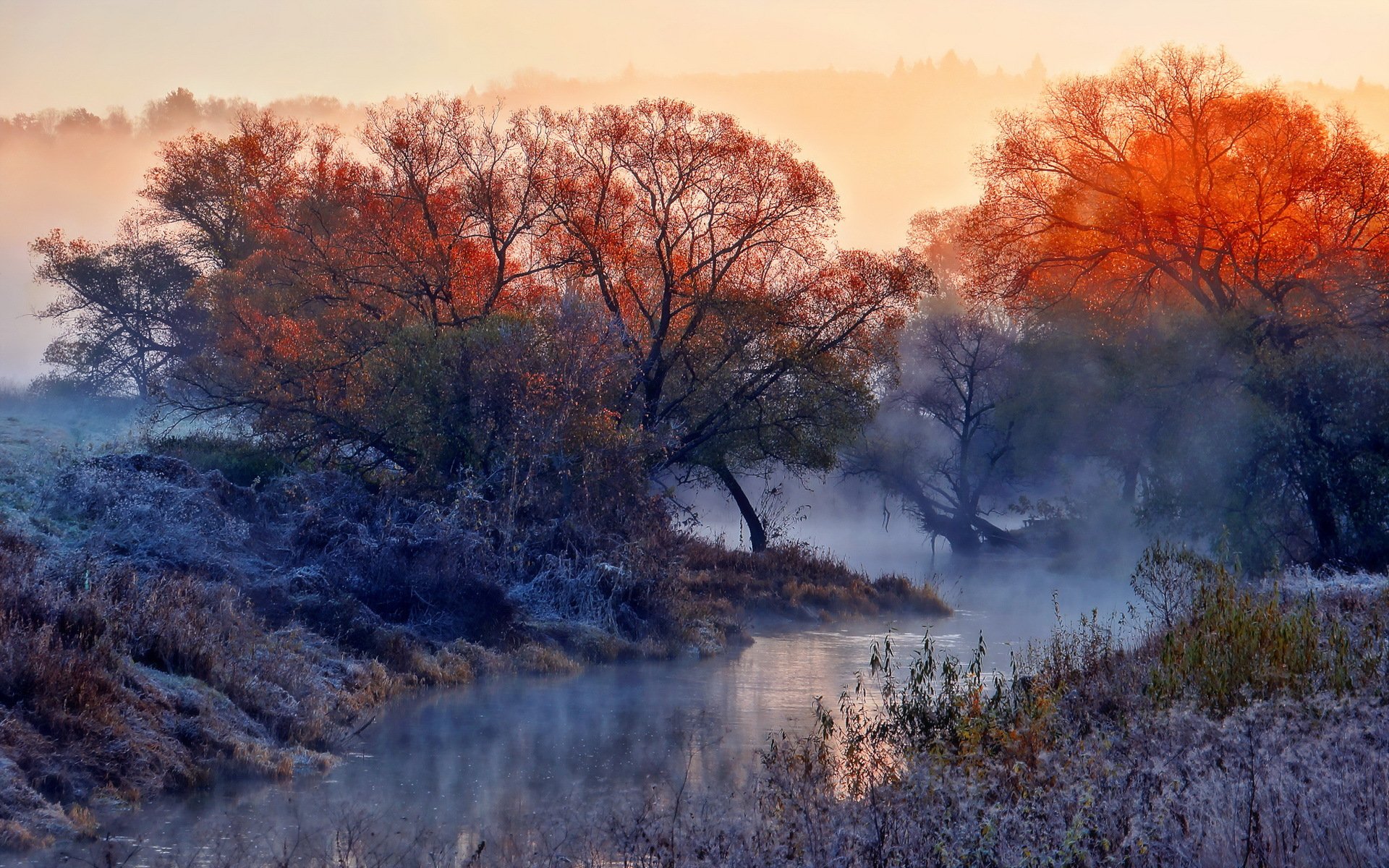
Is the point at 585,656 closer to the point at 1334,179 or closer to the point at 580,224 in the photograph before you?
the point at 580,224

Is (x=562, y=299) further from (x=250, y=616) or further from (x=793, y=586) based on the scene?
(x=250, y=616)

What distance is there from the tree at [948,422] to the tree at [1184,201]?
10.6 m

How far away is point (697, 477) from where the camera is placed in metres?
32.9

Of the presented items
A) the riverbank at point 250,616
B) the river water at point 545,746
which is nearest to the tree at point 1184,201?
the river water at point 545,746

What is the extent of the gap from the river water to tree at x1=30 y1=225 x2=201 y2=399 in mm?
27669

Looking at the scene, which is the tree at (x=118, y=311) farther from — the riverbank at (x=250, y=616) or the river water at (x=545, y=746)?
the river water at (x=545, y=746)

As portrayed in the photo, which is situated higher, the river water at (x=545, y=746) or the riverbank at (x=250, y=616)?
the riverbank at (x=250, y=616)

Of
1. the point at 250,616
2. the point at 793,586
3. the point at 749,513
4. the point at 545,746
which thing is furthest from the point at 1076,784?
the point at 749,513

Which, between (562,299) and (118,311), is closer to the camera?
(562,299)

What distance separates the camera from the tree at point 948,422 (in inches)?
1673

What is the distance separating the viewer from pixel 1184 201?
27.8 m

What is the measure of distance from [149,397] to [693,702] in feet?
90.1

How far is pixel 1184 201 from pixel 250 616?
22067 mm

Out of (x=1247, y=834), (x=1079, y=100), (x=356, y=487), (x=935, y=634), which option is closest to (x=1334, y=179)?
(x=1079, y=100)
